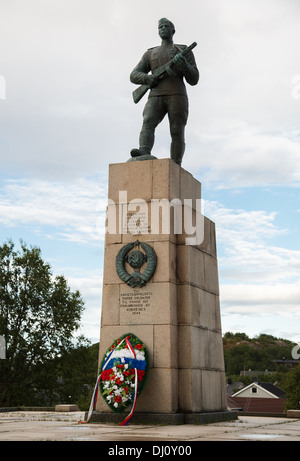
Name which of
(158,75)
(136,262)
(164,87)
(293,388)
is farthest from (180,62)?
(293,388)

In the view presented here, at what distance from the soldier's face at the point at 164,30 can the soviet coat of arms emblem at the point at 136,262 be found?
4.28m

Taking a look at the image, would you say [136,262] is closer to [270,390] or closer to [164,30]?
[164,30]

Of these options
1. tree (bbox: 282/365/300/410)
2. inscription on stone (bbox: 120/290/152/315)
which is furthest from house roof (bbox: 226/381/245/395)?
inscription on stone (bbox: 120/290/152/315)

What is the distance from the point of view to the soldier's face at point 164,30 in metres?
11.2

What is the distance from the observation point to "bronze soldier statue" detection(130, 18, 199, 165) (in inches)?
440

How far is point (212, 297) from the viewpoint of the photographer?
36.8 feet

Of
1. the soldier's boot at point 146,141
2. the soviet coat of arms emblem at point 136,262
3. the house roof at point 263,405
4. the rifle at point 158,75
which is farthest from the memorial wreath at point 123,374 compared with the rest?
the house roof at point 263,405

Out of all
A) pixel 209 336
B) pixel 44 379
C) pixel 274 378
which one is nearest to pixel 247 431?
pixel 209 336

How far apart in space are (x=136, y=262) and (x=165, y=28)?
15.6ft

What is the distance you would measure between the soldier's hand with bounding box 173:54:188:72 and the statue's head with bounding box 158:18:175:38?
2.57 ft

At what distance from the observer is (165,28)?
11.2 meters

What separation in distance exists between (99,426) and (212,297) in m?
3.70

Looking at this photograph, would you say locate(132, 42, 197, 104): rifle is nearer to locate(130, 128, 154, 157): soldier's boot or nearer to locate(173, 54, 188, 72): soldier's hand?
locate(173, 54, 188, 72): soldier's hand

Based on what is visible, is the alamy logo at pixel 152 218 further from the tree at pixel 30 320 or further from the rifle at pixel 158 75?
the tree at pixel 30 320
